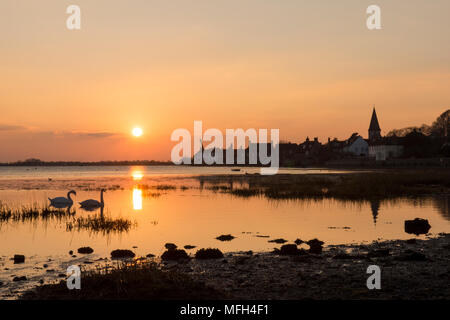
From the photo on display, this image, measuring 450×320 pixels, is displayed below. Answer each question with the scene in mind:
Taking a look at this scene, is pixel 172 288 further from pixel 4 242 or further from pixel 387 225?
pixel 387 225

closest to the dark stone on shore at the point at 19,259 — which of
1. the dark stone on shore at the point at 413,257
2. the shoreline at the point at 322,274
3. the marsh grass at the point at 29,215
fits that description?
the shoreline at the point at 322,274

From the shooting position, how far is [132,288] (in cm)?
1202

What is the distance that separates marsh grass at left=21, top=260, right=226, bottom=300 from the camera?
11484 millimetres

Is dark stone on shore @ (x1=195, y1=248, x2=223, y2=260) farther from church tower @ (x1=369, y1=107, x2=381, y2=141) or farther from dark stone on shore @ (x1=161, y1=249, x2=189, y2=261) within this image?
church tower @ (x1=369, y1=107, x2=381, y2=141)

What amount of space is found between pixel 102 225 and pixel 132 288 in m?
15.0

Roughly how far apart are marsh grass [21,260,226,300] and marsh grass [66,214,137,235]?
11.8 m

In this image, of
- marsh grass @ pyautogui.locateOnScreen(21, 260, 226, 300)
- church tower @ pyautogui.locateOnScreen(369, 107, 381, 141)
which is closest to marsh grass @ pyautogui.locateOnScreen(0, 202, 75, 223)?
marsh grass @ pyautogui.locateOnScreen(21, 260, 226, 300)

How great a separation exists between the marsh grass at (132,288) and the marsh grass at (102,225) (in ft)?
38.6

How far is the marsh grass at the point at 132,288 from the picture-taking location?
11.5 metres

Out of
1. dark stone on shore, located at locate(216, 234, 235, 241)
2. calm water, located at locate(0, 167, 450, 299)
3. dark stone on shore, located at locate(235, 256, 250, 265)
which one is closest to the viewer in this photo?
dark stone on shore, located at locate(235, 256, 250, 265)

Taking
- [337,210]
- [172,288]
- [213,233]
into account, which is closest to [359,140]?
[337,210]

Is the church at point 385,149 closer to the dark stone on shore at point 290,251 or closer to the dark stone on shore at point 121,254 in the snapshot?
the dark stone on shore at point 290,251
